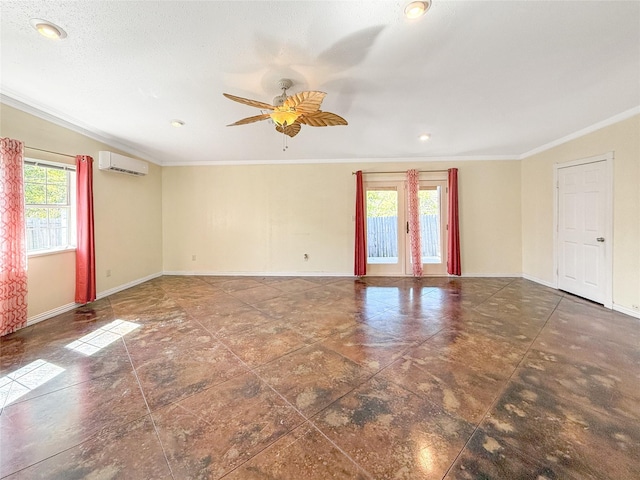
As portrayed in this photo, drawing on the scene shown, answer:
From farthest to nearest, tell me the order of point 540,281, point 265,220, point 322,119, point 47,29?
point 265,220 < point 540,281 < point 322,119 < point 47,29

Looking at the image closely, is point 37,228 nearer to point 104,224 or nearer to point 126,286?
point 104,224

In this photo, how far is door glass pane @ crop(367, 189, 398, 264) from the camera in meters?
5.57

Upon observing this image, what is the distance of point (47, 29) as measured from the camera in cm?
177

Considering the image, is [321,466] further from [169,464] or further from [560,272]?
[560,272]

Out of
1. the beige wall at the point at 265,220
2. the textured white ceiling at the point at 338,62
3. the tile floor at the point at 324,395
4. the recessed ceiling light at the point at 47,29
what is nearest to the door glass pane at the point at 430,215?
the beige wall at the point at 265,220

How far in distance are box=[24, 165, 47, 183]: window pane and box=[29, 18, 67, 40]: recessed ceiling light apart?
221 cm

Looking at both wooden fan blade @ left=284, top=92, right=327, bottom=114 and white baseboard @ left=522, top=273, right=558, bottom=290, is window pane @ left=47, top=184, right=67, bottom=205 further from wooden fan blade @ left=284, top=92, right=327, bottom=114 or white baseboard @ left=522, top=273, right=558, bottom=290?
white baseboard @ left=522, top=273, right=558, bottom=290

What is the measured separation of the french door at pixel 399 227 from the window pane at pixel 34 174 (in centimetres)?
526

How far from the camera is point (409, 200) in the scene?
5.38m

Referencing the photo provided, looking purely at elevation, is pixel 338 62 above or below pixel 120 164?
above

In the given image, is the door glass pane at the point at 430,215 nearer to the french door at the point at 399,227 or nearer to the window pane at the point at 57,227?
the french door at the point at 399,227

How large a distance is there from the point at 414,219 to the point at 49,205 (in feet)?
19.8

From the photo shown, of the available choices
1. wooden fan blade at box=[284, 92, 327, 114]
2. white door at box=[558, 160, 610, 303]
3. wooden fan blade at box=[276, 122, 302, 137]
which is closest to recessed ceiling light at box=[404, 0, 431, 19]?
wooden fan blade at box=[284, 92, 327, 114]

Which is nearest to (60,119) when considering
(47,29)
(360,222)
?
(47,29)
